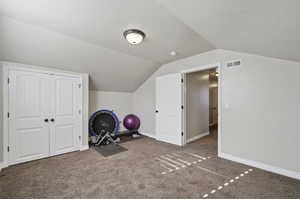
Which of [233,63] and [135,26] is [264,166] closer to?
[233,63]

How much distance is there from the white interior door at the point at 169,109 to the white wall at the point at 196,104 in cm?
48

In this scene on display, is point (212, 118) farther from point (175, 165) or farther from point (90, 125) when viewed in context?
point (90, 125)

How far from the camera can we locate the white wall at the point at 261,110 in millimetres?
2136

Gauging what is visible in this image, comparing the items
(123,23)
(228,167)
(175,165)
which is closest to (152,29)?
(123,23)

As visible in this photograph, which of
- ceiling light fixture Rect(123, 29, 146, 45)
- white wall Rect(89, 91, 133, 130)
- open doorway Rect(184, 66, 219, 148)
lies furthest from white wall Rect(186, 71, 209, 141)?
white wall Rect(89, 91, 133, 130)

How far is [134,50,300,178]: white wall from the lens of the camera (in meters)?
2.14

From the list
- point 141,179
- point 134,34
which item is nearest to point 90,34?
point 134,34

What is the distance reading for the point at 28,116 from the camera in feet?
8.73

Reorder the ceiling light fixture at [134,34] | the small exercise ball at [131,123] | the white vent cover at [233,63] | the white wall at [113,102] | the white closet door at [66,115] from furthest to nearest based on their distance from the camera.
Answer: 1. the small exercise ball at [131,123]
2. the white wall at [113,102]
3. the white closet door at [66,115]
4. the white vent cover at [233,63]
5. the ceiling light fixture at [134,34]

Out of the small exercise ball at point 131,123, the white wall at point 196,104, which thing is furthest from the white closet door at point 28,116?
the white wall at point 196,104

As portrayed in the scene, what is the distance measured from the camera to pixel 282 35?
160 cm

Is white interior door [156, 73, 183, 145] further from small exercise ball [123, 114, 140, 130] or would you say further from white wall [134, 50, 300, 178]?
white wall [134, 50, 300, 178]

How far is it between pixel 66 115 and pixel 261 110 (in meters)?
4.26

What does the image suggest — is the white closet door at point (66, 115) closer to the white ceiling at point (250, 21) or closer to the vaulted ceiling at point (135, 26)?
the vaulted ceiling at point (135, 26)
